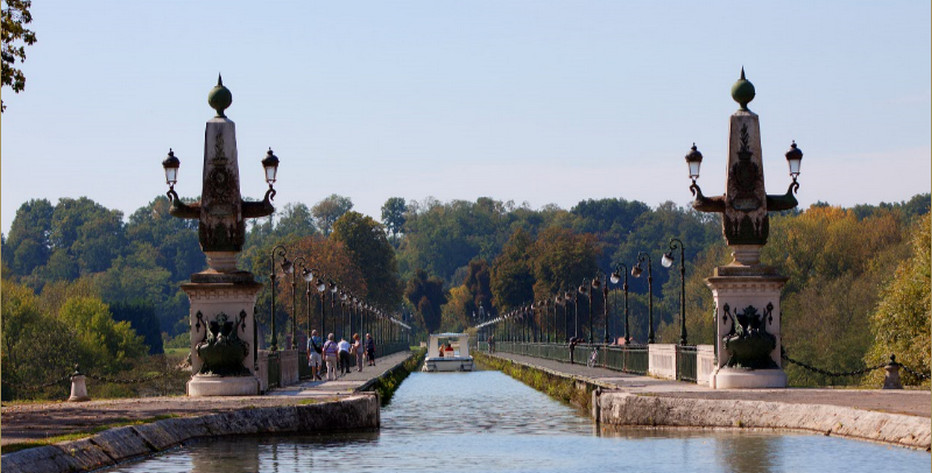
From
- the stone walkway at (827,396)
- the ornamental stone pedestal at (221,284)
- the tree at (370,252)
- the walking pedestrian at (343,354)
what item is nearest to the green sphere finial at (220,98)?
the ornamental stone pedestal at (221,284)

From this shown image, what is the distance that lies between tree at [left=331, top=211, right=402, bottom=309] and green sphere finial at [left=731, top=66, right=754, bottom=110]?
112m

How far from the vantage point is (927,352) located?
187ft

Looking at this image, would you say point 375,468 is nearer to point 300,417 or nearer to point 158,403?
point 300,417

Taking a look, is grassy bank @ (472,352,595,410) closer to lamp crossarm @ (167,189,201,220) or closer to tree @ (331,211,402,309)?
lamp crossarm @ (167,189,201,220)

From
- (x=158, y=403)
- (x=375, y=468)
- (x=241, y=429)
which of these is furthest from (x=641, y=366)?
(x=375, y=468)

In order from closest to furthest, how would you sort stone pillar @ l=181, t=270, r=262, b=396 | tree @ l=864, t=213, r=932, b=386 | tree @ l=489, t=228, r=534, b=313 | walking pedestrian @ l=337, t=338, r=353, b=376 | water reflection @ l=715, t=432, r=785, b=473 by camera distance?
water reflection @ l=715, t=432, r=785, b=473 → stone pillar @ l=181, t=270, r=262, b=396 → walking pedestrian @ l=337, t=338, r=353, b=376 → tree @ l=864, t=213, r=932, b=386 → tree @ l=489, t=228, r=534, b=313

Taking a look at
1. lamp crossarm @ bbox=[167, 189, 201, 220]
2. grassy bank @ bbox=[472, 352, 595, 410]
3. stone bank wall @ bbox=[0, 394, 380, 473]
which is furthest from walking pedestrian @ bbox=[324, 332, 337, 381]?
stone bank wall @ bbox=[0, 394, 380, 473]

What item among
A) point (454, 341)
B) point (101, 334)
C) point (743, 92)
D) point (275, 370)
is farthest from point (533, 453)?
point (101, 334)

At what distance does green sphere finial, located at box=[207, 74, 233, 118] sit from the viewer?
105 feet

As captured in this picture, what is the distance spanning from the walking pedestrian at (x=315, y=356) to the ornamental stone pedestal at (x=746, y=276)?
16.6 meters

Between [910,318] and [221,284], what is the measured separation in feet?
119

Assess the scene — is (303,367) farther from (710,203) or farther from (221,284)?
(710,203)

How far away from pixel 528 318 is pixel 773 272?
366ft

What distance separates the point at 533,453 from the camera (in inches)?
857
